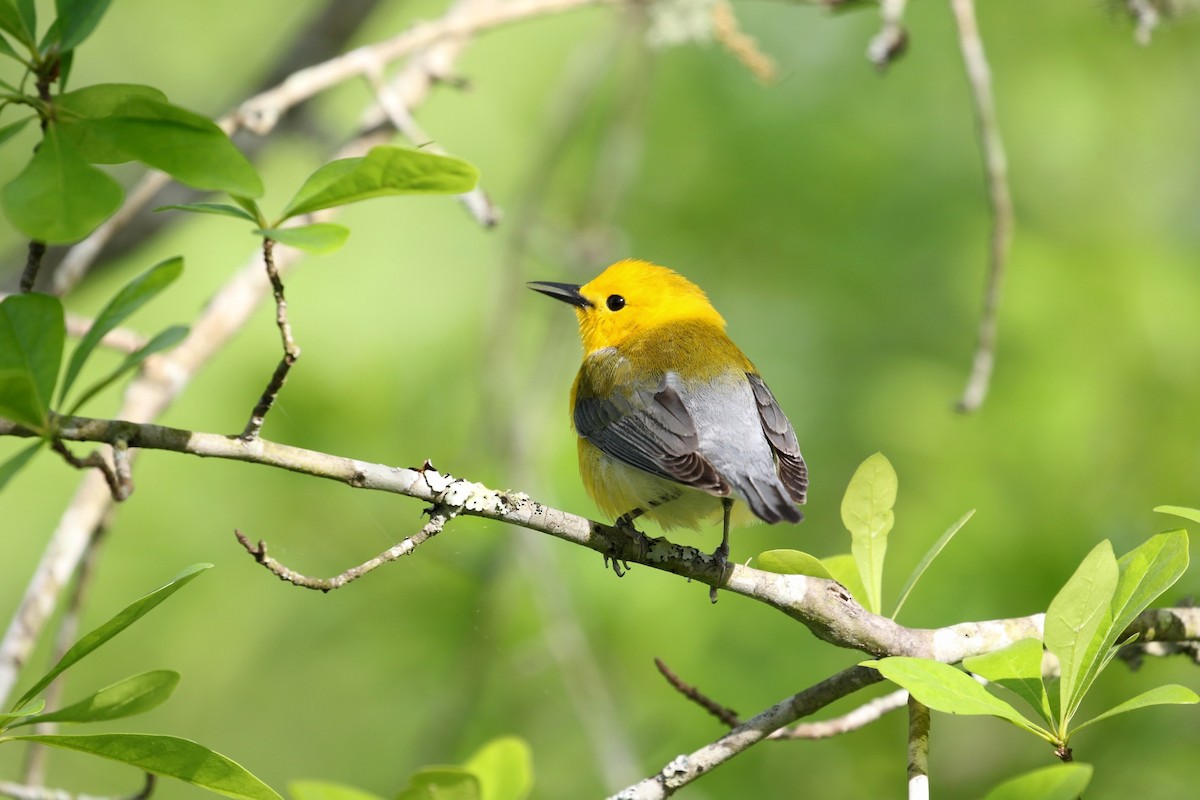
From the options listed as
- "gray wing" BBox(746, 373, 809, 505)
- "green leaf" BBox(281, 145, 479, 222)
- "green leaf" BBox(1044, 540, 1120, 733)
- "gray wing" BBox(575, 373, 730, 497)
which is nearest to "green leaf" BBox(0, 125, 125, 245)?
"green leaf" BBox(281, 145, 479, 222)

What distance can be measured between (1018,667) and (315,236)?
143 centimetres

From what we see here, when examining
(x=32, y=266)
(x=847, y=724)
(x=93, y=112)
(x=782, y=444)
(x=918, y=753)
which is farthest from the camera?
(x=782, y=444)

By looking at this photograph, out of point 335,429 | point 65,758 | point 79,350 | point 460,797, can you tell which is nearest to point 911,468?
point 335,429

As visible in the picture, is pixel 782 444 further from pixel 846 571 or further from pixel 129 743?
pixel 129 743

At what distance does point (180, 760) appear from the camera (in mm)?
1856

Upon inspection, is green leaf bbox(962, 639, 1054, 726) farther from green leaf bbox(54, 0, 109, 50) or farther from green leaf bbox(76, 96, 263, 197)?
green leaf bbox(54, 0, 109, 50)

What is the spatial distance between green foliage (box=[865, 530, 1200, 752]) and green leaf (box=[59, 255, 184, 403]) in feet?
4.50

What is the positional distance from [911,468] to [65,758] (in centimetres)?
545

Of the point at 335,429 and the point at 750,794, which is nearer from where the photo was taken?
the point at 750,794

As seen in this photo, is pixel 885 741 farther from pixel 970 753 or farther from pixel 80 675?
pixel 80 675

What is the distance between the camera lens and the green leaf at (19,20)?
1850 mm

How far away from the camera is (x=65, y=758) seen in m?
6.84

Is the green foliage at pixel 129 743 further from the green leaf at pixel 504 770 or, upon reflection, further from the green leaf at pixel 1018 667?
the green leaf at pixel 1018 667

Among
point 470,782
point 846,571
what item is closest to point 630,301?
point 846,571
